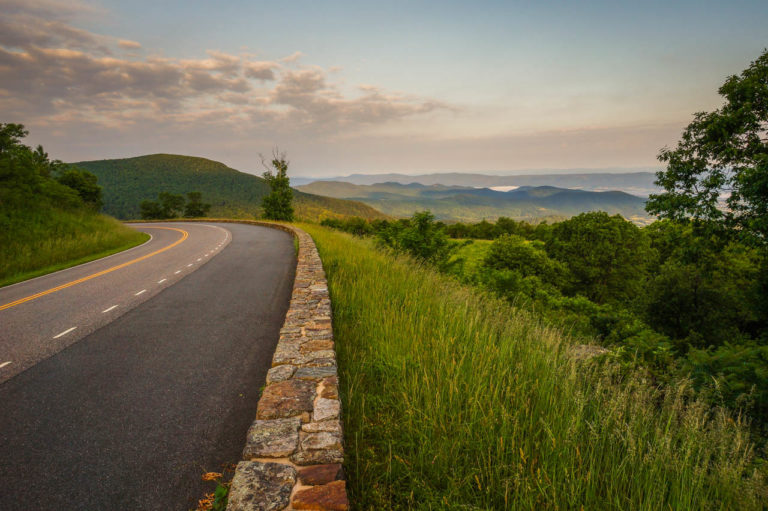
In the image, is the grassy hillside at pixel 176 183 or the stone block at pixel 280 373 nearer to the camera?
the stone block at pixel 280 373

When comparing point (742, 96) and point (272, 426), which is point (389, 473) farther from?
point (742, 96)

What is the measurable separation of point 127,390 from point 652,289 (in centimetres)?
2408

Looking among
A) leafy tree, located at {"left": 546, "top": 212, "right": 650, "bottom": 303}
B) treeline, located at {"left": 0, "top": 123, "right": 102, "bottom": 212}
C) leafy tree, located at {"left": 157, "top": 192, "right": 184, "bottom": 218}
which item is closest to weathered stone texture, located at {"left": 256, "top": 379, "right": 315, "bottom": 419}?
treeline, located at {"left": 0, "top": 123, "right": 102, "bottom": 212}

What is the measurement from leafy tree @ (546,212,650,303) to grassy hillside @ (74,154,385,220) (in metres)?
110

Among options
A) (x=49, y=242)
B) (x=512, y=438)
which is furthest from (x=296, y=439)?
(x=49, y=242)

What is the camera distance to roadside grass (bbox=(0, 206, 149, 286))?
11305mm

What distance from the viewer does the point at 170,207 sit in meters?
69.4

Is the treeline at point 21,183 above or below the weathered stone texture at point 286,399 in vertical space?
above

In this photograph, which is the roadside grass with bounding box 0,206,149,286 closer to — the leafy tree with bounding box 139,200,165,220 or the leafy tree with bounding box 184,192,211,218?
the leafy tree with bounding box 139,200,165,220

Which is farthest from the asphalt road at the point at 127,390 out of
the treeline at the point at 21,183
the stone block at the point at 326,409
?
the treeline at the point at 21,183

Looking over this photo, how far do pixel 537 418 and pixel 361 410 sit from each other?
5.19 feet

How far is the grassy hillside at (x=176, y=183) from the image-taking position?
136 meters

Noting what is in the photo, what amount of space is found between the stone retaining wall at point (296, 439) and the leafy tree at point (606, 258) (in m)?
30.6

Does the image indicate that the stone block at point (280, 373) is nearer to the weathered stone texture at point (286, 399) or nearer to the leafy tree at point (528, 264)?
the weathered stone texture at point (286, 399)
